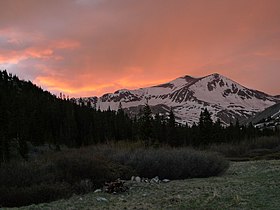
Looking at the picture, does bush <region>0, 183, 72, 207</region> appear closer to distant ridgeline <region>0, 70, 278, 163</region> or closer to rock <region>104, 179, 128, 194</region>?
A: rock <region>104, 179, 128, 194</region>

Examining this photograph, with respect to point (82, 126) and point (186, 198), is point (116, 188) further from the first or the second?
point (82, 126)

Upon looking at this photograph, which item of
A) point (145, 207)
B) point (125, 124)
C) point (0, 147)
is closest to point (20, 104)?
point (125, 124)

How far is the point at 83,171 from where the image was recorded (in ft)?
62.0

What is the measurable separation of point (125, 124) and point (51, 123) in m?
20.1

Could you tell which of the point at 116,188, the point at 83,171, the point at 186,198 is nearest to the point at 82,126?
the point at 83,171

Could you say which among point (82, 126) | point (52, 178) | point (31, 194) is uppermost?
point (82, 126)

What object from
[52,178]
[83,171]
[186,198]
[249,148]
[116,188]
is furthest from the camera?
[249,148]

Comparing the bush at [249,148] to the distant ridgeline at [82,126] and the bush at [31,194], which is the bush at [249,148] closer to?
the distant ridgeline at [82,126]

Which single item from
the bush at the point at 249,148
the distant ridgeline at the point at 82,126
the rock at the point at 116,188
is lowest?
the bush at the point at 249,148

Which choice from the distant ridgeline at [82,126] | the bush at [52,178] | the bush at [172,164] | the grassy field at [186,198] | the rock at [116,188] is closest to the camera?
the grassy field at [186,198]

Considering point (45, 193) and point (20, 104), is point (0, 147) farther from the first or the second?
point (20, 104)

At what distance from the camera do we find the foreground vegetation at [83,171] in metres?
15.9

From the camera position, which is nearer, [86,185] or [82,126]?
[86,185]

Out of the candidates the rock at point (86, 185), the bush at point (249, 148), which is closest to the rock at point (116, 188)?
the rock at point (86, 185)
